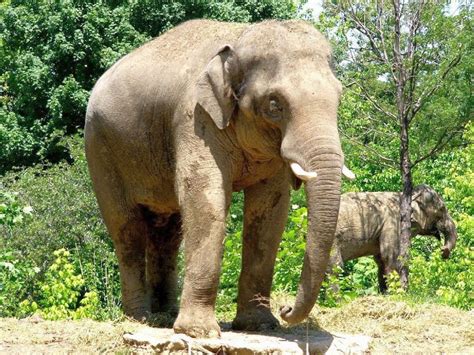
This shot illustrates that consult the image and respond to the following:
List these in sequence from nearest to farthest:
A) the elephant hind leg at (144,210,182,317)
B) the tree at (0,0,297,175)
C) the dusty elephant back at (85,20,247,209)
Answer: the dusty elephant back at (85,20,247,209) < the elephant hind leg at (144,210,182,317) < the tree at (0,0,297,175)

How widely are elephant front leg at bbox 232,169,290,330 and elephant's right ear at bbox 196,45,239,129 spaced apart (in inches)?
32.0

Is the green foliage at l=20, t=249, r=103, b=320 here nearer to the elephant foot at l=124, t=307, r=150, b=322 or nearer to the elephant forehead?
the elephant foot at l=124, t=307, r=150, b=322

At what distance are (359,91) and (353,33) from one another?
956 mm

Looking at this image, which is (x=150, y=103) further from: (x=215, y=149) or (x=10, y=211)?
(x=10, y=211)

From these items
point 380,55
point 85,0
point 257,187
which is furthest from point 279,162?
point 85,0

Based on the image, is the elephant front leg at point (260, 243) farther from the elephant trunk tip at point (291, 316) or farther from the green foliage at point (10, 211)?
the green foliage at point (10, 211)

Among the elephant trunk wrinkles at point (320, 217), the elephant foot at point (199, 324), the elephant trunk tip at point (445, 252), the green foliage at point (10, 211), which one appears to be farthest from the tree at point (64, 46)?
the elephant trunk wrinkles at point (320, 217)

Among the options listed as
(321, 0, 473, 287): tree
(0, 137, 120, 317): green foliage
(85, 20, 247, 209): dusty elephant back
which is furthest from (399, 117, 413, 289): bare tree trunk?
(85, 20, 247, 209): dusty elephant back

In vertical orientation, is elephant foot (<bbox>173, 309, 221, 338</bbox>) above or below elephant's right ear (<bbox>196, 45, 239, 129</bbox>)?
below

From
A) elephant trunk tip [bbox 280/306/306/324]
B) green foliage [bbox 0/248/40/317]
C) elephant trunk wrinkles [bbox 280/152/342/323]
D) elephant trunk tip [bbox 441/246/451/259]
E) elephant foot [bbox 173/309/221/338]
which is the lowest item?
elephant foot [bbox 173/309/221/338]

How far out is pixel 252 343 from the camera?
21.2ft

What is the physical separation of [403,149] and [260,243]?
6.93 meters

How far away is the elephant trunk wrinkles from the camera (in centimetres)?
585

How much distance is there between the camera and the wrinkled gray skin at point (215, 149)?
20.0 feet
